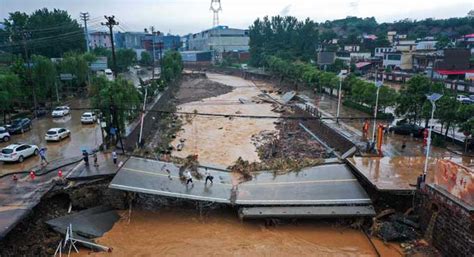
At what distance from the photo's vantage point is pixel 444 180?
49.7ft

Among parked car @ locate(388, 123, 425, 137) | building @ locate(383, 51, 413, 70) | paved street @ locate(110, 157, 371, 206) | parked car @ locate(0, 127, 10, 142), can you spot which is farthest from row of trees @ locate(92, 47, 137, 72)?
parked car @ locate(388, 123, 425, 137)

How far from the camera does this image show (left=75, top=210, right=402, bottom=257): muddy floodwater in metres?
15.0

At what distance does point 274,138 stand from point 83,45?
61990 mm

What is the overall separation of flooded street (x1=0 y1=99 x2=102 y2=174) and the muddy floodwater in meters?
9.79

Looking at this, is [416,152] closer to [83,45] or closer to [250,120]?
[250,120]

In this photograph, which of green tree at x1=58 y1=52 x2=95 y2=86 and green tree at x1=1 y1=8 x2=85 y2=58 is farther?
green tree at x1=1 y1=8 x2=85 y2=58

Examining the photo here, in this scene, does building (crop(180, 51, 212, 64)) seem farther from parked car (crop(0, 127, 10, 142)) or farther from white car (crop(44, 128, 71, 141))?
parked car (crop(0, 127, 10, 142))

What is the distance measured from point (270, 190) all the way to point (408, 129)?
52.9 feet

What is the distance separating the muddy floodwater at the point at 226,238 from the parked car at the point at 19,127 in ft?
62.2

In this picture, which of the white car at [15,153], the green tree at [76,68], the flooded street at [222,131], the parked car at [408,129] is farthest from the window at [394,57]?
the white car at [15,153]

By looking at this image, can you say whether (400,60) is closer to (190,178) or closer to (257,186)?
(257,186)

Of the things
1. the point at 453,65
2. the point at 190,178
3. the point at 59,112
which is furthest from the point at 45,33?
the point at 453,65

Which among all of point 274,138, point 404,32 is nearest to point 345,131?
point 274,138

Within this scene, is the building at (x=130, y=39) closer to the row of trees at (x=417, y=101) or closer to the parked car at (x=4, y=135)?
the row of trees at (x=417, y=101)
